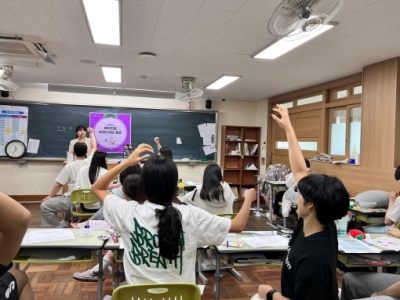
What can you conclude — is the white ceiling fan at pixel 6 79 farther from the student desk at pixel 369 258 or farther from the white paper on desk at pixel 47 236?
the student desk at pixel 369 258

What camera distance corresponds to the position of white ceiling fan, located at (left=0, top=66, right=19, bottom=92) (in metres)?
4.52

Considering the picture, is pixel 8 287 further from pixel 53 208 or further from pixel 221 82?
pixel 221 82

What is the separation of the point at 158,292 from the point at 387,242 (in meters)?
1.76

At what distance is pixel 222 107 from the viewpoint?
24.8 ft

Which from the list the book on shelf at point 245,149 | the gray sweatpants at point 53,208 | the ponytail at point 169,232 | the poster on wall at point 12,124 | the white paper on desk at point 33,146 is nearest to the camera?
the ponytail at point 169,232

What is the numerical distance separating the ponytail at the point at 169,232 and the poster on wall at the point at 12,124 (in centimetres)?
620

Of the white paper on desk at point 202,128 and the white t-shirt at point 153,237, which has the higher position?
the white paper on desk at point 202,128

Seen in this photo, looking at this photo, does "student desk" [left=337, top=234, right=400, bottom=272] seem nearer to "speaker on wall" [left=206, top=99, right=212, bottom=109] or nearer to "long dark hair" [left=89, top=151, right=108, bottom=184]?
"long dark hair" [left=89, top=151, right=108, bottom=184]

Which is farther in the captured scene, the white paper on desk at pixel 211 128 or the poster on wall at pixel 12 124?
the white paper on desk at pixel 211 128

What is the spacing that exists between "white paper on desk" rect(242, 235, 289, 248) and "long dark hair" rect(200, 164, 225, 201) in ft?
3.06

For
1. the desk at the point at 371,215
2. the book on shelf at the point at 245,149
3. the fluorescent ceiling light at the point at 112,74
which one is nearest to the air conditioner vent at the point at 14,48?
the fluorescent ceiling light at the point at 112,74

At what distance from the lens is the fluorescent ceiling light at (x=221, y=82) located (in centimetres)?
519

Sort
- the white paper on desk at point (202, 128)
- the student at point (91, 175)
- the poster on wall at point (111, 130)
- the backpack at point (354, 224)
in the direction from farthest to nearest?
the white paper on desk at point (202, 128) < the poster on wall at point (111, 130) < the student at point (91, 175) < the backpack at point (354, 224)

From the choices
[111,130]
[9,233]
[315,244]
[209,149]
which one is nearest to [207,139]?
[209,149]
